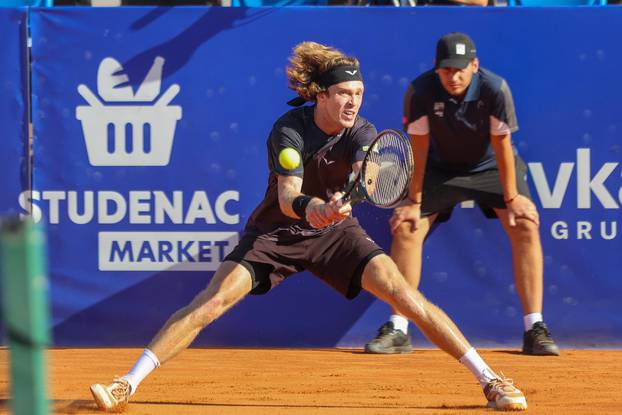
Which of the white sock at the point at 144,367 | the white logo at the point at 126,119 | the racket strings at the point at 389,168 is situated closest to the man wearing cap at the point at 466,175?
the white logo at the point at 126,119

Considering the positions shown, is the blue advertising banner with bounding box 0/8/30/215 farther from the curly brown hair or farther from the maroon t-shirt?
the curly brown hair

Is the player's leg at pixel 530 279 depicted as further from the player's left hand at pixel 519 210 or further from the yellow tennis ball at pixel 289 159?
the yellow tennis ball at pixel 289 159

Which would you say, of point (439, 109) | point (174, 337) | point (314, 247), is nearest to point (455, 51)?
point (439, 109)

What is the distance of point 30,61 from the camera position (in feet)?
22.9

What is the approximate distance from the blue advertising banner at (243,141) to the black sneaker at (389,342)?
1.05 feet

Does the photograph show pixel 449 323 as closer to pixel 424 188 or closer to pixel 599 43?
pixel 424 188

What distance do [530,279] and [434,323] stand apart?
207 centimetres

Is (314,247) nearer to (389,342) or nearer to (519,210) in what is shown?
(389,342)

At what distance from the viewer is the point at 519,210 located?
672cm

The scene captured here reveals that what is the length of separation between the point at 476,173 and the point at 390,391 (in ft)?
5.52

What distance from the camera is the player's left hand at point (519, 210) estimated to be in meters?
6.71

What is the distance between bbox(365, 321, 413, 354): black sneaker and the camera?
679 centimetres

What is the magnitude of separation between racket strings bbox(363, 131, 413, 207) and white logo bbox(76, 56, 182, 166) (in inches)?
94.1

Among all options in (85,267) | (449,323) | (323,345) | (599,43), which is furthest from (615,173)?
(85,267)
